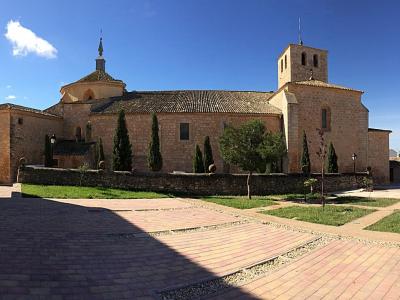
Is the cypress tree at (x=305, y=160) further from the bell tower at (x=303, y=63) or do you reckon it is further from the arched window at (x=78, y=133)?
the arched window at (x=78, y=133)

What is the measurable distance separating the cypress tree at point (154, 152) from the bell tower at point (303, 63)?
52.7ft

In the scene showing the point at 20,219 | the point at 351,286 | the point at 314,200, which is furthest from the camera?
the point at 314,200

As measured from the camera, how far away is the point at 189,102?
95.9ft

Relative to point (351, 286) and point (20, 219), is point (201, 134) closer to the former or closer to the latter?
point (20, 219)

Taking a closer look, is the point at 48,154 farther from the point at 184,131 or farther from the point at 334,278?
the point at 334,278

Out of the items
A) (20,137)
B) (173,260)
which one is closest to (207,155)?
(20,137)

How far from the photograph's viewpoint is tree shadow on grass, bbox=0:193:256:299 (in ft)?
13.8

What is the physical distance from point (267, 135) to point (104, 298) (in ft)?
50.0

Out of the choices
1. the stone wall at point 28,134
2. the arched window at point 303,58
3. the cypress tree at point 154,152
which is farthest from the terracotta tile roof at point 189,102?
the arched window at point 303,58

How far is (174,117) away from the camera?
1078 inches

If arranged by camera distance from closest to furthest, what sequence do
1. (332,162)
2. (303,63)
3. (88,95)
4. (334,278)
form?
1. (334,278)
2. (332,162)
3. (88,95)
4. (303,63)

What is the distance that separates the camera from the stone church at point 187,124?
26.4 meters

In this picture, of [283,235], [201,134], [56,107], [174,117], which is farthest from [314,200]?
[56,107]

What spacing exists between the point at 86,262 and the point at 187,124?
22702 mm
